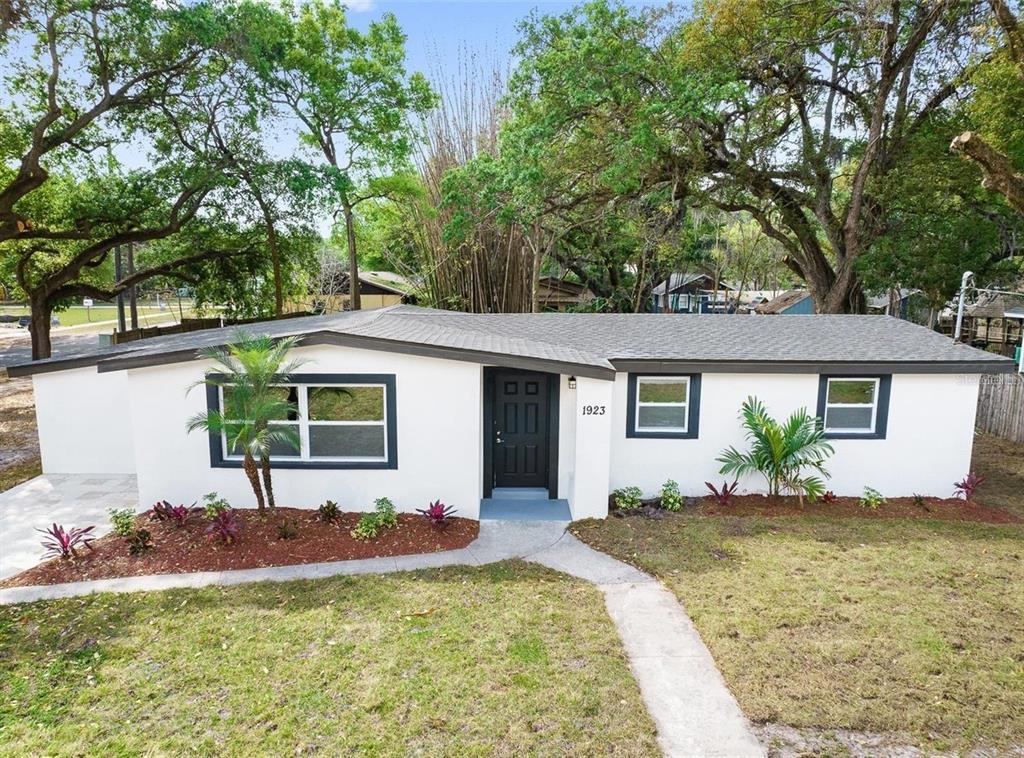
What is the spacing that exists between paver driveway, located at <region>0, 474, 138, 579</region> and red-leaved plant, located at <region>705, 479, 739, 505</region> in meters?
8.81

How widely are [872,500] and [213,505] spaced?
32.3ft

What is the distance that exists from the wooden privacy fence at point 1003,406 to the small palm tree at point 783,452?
718 cm

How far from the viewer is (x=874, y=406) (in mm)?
9531

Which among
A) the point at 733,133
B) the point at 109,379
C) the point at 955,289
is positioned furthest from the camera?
the point at 955,289

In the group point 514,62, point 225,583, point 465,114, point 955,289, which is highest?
point 514,62

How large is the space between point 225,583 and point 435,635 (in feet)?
8.88

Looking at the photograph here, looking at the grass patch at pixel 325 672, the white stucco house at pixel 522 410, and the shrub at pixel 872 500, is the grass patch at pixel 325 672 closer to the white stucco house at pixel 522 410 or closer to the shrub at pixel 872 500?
the white stucco house at pixel 522 410

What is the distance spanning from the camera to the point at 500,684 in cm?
479

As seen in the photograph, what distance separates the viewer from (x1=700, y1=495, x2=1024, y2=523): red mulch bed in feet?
29.3

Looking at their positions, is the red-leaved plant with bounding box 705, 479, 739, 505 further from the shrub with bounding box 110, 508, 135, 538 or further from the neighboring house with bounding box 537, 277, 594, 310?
the neighboring house with bounding box 537, 277, 594, 310

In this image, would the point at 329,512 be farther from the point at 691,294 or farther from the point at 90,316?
the point at 90,316

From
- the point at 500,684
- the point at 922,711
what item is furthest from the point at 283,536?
the point at 922,711

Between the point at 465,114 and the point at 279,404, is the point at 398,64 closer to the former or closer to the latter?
the point at 465,114

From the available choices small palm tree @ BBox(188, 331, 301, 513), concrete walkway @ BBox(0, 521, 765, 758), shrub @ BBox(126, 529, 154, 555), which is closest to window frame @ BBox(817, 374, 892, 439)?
concrete walkway @ BBox(0, 521, 765, 758)
